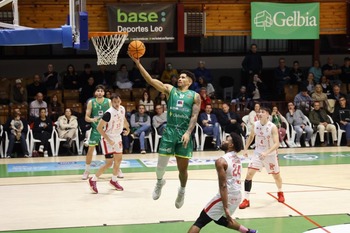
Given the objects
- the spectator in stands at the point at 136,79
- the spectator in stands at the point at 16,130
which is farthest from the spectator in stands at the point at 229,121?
the spectator in stands at the point at 16,130

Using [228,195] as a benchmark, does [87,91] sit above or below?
above

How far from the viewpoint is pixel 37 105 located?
685 inches

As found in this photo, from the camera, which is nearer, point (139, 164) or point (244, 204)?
point (244, 204)

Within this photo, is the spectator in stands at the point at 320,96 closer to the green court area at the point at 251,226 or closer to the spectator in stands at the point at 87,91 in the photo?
the spectator in stands at the point at 87,91

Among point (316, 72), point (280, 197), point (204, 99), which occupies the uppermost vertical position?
point (316, 72)

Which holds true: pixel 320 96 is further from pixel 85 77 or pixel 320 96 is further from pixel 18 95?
pixel 18 95

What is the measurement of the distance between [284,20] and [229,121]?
3.69 m

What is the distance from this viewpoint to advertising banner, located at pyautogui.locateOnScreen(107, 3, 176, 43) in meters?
18.0

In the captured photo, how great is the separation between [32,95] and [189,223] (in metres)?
10.1

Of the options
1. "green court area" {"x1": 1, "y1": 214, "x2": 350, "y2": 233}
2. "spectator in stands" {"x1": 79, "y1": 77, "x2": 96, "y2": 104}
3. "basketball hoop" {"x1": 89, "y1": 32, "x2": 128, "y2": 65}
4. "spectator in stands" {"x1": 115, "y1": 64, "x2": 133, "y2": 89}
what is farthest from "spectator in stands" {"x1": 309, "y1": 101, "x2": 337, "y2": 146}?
"green court area" {"x1": 1, "y1": 214, "x2": 350, "y2": 233}

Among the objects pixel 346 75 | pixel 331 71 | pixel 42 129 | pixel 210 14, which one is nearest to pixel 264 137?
pixel 42 129

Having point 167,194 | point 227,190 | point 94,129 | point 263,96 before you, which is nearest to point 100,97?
point 94,129

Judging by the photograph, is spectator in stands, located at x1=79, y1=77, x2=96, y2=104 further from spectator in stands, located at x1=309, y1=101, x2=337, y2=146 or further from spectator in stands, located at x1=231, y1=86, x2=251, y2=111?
spectator in stands, located at x1=309, y1=101, x2=337, y2=146

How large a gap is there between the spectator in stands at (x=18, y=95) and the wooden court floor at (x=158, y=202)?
310 centimetres
